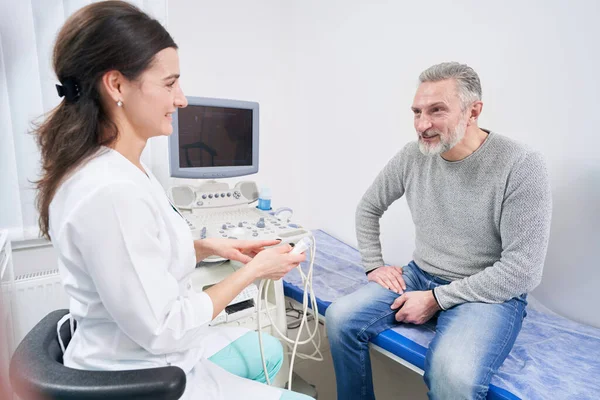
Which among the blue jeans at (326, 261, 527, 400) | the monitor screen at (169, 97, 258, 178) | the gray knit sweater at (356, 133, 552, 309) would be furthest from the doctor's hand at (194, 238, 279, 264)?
the gray knit sweater at (356, 133, 552, 309)

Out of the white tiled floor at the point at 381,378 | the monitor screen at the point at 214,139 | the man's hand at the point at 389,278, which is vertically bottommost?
the white tiled floor at the point at 381,378

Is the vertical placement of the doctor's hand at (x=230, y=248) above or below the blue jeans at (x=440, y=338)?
above

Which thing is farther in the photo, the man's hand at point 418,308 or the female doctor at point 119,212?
the man's hand at point 418,308

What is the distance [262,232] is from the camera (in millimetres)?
1380

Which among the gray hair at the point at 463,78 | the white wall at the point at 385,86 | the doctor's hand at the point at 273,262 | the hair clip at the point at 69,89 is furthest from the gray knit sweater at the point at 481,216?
the hair clip at the point at 69,89

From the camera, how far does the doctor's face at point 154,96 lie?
81 cm

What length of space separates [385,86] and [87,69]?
143 cm

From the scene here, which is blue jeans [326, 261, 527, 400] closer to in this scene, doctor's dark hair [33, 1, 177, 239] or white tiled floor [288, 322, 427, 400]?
white tiled floor [288, 322, 427, 400]

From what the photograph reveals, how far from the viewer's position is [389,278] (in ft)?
4.82

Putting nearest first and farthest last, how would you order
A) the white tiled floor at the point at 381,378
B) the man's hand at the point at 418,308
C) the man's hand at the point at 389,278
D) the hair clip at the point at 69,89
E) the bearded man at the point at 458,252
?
1. the hair clip at the point at 69,89
2. the bearded man at the point at 458,252
3. the man's hand at the point at 418,308
4. the man's hand at the point at 389,278
5. the white tiled floor at the point at 381,378

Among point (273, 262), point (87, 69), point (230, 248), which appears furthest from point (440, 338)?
point (87, 69)

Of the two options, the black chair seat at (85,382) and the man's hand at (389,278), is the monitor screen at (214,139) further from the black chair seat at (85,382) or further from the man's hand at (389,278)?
the black chair seat at (85,382)

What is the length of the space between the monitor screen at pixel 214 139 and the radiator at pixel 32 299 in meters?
0.66

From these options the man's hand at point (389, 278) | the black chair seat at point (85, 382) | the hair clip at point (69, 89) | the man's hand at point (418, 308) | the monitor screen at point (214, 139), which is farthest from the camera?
the monitor screen at point (214, 139)
